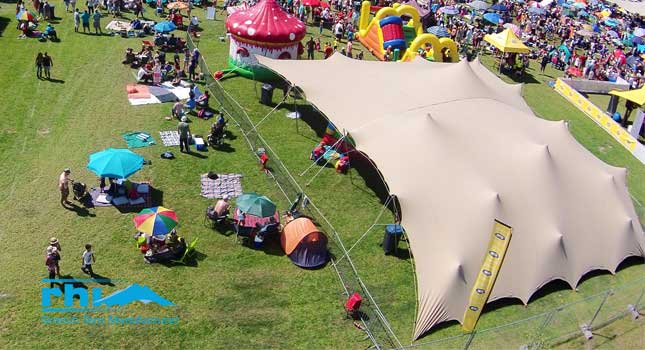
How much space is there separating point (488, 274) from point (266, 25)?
58.0 feet

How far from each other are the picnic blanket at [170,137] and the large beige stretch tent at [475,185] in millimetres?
5215

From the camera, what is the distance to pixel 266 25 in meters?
28.3

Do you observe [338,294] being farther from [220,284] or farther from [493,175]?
[493,175]

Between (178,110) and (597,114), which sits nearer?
(178,110)

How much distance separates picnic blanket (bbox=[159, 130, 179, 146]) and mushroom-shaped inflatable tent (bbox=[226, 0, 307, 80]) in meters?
6.60

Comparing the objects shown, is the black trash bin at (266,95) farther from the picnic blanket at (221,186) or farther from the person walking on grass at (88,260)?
the person walking on grass at (88,260)

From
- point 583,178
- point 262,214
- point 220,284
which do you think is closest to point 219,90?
point 262,214

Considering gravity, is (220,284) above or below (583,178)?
below

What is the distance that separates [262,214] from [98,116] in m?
10.2

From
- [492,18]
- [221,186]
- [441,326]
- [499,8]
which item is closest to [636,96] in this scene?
[492,18]

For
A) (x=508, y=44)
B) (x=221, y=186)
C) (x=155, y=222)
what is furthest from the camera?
(x=508, y=44)

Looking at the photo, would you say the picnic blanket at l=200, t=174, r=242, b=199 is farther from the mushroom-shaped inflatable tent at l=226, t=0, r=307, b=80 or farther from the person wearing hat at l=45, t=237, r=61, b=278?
the mushroom-shaped inflatable tent at l=226, t=0, r=307, b=80

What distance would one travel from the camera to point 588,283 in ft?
59.3

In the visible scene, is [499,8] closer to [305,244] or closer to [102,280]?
[305,244]
